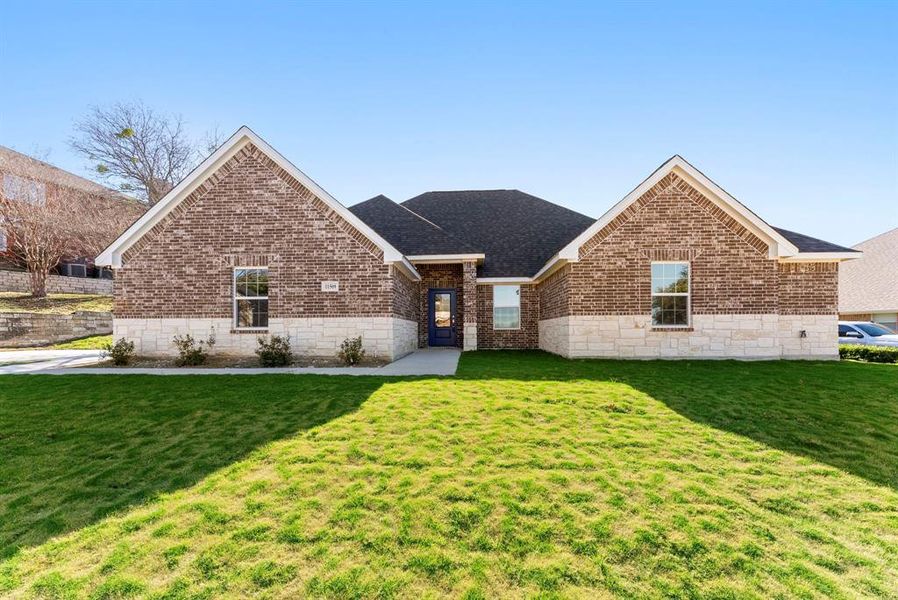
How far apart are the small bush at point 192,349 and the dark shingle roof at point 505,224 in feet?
34.0

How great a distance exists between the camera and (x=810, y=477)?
4.33m

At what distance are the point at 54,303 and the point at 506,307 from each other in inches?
951

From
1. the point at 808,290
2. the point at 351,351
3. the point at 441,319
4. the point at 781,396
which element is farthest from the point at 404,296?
the point at 808,290

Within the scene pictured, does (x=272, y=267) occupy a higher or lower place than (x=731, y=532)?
higher

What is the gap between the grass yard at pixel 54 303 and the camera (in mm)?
19431

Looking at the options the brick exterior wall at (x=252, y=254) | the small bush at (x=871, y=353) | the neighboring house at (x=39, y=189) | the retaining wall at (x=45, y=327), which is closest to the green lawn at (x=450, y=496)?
the brick exterior wall at (x=252, y=254)

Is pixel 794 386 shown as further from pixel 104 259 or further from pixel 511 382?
pixel 104 259

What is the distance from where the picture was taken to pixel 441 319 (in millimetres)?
17750

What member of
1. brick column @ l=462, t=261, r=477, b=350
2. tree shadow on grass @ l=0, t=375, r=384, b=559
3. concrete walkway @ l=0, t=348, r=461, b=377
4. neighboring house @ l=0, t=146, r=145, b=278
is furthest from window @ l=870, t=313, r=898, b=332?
neighboring house @ l=0, t=146, r=145, b=278

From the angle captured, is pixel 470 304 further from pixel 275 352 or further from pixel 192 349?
pixel 192 349

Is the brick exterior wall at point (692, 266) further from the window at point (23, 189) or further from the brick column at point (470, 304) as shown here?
the window at point (23, 189)

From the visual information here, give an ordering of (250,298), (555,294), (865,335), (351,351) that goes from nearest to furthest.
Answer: (351,351)
(250,298)
(555,294)
(865,335)

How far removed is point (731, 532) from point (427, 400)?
4.71 metres

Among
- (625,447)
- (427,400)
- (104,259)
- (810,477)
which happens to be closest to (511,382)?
(427,400)
